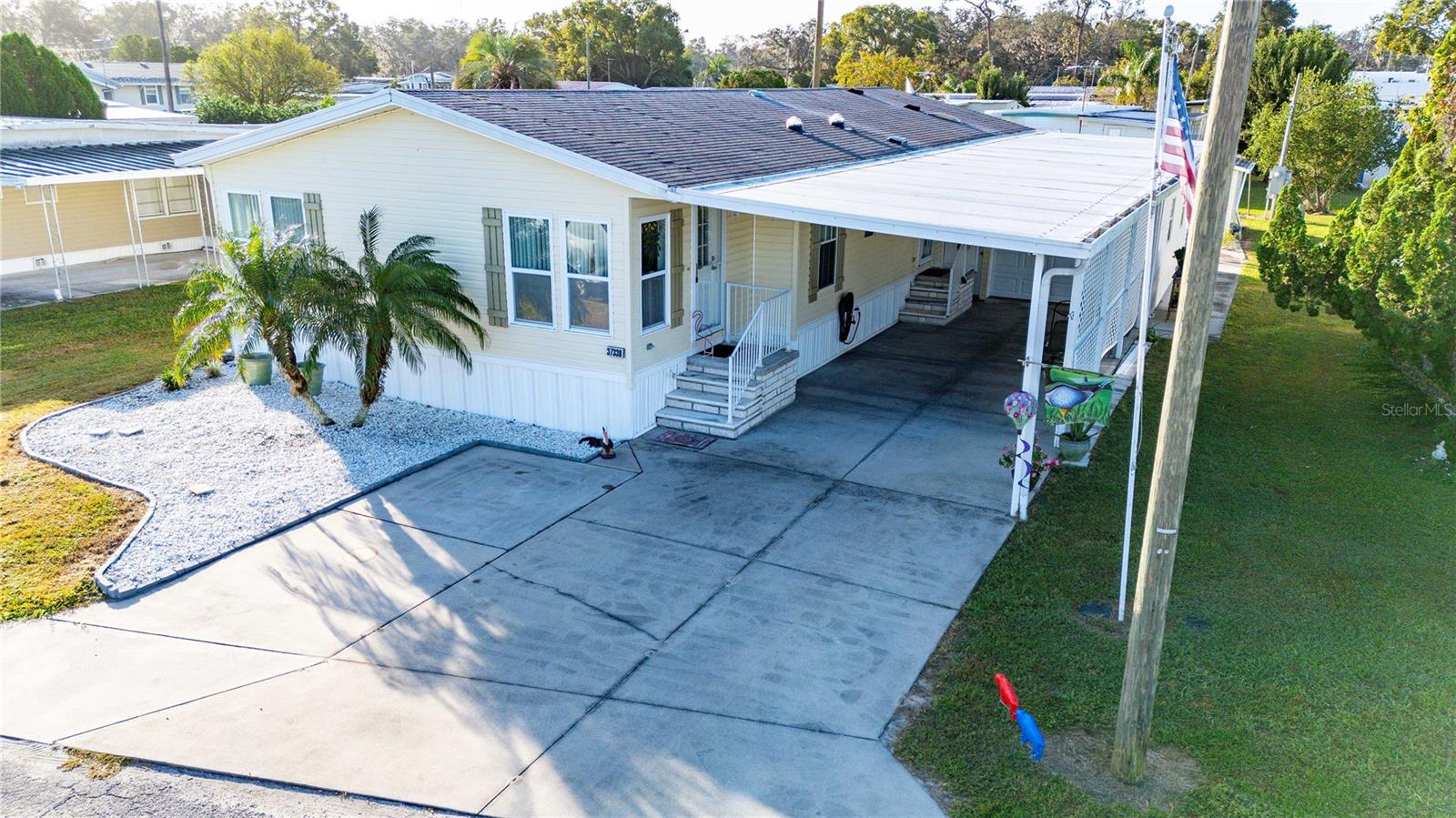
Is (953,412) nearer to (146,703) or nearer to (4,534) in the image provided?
(146,703)

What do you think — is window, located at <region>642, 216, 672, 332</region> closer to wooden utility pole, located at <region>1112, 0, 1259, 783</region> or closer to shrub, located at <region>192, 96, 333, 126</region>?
wooden utility pole, located at <region>1112, 0, 1259, 783</region>

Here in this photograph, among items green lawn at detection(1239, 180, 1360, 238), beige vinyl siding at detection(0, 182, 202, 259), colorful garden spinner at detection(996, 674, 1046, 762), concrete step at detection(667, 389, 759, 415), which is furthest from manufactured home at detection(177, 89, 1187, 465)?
green lawn at detection(1239, 180, 1360, 238)

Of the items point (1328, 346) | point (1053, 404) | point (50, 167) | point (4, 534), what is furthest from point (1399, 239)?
point (50, 167)

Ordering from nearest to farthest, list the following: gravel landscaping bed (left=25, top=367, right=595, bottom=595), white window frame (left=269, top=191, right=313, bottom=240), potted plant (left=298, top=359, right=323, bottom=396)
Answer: gravel landscaping bed (left=25, top=367, right=595, bottom=595)
potted plant (left=298, top=359, right=323, bottom=396)
white window frame (left=269, top=191, right=313, bottom=240)

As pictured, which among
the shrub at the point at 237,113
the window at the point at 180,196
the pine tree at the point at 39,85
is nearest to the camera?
the window at the point at 180,196

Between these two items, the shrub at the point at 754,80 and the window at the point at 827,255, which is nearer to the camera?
the window at the point at 827,255

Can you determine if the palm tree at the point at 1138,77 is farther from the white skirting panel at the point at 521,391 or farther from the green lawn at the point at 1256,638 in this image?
the white skirting panel at the point at 521,391

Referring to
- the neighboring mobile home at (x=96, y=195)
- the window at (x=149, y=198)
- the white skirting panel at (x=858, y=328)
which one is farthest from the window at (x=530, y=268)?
the window at (x=149, y=198)
